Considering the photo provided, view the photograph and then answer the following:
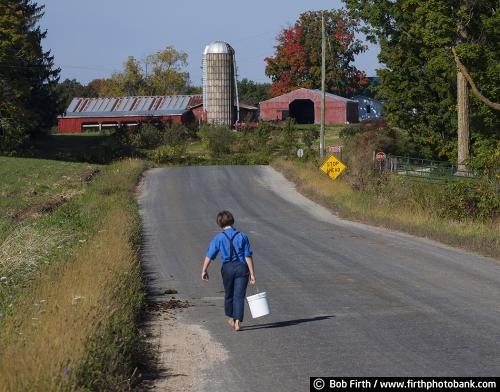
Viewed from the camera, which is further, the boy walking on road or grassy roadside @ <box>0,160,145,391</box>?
the boy walking on road

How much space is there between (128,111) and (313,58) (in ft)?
83.2

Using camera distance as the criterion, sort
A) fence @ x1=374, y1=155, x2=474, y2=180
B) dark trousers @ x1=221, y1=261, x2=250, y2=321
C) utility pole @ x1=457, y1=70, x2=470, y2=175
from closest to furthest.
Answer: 1. dark trousers @ x1=221, y1=261, x2=250, y2=321
2. fence @ x1=374, y1=155, x2=474, y2=180
3. utility pole @ x1=457, y1=70, x2=470, y2=175

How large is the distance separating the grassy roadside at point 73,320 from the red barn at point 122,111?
249 ft

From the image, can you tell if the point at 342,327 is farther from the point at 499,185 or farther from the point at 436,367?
the point at 499,185

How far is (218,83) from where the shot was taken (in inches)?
3605

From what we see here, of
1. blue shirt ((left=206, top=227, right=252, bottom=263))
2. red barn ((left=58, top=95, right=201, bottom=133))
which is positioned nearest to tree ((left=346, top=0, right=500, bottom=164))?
blue shirt ((left=206, top=227, right=252, bottom=263))

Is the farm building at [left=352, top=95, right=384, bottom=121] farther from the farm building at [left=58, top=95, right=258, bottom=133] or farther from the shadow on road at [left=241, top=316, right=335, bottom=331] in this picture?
the shadow on road at [left=241, top=316, right=335, bottom=331]

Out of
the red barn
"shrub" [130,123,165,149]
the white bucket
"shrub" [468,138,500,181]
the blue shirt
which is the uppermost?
the red barn

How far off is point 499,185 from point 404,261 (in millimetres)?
9819

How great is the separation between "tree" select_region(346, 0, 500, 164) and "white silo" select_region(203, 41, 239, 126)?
1497 inches

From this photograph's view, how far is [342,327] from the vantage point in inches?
473

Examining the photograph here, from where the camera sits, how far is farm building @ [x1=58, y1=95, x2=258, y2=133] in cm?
9475

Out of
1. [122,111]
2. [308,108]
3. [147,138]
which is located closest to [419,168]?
[147,138]

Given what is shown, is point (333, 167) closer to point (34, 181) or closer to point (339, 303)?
point (34, 181)
